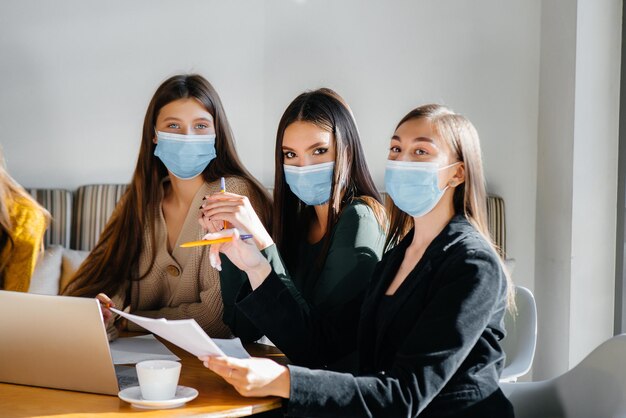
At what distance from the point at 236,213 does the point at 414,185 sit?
A: 0.39 metres

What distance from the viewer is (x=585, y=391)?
1.75 metres

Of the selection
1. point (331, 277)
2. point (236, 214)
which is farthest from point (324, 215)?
point (236, 214)

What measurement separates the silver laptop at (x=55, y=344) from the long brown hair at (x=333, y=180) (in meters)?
0.71

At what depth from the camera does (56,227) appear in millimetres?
3748

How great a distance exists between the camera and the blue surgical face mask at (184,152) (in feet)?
7.61

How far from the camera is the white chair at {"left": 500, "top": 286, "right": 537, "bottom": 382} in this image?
2.36m

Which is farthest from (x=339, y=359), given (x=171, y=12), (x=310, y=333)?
(x=171, y=12)

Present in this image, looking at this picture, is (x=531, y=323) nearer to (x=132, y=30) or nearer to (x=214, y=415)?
(x=214, y=415)

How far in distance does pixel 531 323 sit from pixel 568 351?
0.88 metres

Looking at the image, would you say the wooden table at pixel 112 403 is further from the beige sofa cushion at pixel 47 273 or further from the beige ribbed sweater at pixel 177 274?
the beige sofa cushion at pixel 47 273

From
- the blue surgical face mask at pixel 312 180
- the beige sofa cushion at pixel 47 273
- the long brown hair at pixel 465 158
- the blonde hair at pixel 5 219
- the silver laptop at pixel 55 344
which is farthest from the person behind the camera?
the beige sofa cushion at pixel 47 273

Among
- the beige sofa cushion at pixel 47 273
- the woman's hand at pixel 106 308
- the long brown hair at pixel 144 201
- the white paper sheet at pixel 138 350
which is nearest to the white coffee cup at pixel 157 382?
the white paper sheet at pixel 138 350

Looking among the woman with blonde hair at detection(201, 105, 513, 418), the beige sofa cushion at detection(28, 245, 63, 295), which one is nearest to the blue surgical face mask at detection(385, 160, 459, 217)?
the woman with blonde hair at detection(201, 105, 513, 418)

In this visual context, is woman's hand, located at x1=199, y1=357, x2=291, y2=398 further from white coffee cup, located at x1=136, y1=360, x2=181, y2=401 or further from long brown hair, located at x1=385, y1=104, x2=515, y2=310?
long brown hair, located at x1=385, y1=104, x2=515, y2=310
